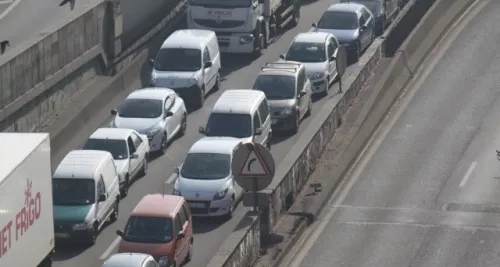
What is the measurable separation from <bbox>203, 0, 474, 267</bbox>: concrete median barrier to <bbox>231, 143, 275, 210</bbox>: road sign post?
1154mm

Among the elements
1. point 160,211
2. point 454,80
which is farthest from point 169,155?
point 454,80

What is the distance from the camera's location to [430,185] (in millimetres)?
40375

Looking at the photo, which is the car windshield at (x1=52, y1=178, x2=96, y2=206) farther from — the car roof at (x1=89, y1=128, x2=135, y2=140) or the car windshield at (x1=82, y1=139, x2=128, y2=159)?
the car roof at (x1=89, y1=128, x2=135, y2=140)

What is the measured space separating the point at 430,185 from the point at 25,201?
14454mm

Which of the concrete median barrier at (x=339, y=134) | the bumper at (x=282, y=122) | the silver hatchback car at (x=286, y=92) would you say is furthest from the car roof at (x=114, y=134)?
the silver hatchback car at (x=286, y=92)

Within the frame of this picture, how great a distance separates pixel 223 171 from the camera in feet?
124

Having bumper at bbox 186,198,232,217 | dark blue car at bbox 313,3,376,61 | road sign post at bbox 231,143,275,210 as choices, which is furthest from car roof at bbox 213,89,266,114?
dark blue car at bbox 313,3,376,61

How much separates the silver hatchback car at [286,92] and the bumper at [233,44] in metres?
5.21

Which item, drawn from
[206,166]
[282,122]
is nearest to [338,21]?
[282,122]

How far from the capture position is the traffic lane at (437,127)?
40.1 m

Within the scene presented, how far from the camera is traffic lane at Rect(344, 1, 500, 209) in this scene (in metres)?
40.1

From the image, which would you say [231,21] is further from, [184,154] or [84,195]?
[84,195]

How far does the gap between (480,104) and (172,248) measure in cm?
1698

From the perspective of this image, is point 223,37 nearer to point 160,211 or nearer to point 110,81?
point 110,81
